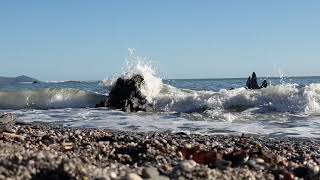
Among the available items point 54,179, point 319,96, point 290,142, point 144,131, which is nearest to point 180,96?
point 319,96

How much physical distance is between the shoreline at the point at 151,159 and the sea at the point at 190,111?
2341 mm

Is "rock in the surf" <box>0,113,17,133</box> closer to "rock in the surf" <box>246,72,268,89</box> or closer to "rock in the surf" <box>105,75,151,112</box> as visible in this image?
"rock in the surf" <box>105,75,151,112</box>

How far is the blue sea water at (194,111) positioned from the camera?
40.7ft

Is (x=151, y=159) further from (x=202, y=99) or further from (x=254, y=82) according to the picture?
(x=254, y=82)

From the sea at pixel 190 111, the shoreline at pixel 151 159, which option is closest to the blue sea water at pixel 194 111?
the sea at pixel 190 111

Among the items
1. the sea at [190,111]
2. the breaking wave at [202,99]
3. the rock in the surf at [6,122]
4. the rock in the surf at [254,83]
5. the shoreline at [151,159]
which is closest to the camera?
the shoreline at [151,159]

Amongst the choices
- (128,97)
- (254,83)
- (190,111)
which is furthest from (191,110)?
(254,83)

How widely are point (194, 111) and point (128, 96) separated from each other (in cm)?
236

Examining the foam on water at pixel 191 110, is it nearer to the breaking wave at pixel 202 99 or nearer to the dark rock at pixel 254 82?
the breaking wave at pixel 202 99

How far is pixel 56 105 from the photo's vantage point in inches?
846

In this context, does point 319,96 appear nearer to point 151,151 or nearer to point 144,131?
point 144,131

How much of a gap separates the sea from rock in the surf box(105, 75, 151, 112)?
49cm

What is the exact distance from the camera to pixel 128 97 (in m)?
18.2

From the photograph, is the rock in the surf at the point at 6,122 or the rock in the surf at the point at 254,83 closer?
the rock in the surf at the point at 6,122
